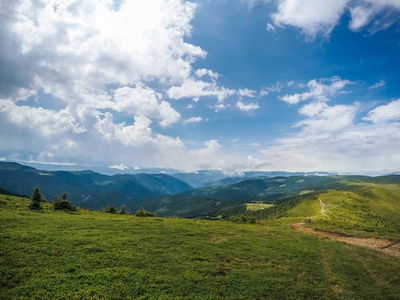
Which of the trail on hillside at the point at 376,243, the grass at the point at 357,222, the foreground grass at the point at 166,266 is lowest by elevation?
the grass at the point at 357,222

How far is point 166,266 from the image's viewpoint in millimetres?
27547

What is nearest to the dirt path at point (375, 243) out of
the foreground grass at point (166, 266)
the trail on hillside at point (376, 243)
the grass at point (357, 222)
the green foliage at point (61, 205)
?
the trail on hillside at point (376, 243)

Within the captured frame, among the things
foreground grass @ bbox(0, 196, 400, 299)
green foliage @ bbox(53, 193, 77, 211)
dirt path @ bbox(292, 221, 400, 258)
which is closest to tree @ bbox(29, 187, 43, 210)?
green foliage @ bbox(53, 193, 77, 211)

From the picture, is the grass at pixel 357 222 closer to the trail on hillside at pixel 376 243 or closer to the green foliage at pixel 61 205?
the trail on hillside at pixel 376 243

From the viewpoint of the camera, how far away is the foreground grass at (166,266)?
21.3m

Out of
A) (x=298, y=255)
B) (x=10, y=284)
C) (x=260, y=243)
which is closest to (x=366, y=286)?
(x=298, y=255)

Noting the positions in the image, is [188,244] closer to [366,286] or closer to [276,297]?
[276,297]

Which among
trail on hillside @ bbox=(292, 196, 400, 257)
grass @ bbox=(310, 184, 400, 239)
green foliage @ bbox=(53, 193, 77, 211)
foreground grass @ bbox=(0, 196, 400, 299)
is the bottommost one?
grass @ bbox=(310, 184, 400, 239)

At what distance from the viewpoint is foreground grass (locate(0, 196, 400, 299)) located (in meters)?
21.3

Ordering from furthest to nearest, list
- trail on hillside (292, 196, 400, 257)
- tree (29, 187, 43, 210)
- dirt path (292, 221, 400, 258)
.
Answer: tree (29, 187, 43, 210), trail on hillside (292, 196, 400, 257), dirt path (292, 221, 400, 258)

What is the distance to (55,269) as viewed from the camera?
75.4 feet

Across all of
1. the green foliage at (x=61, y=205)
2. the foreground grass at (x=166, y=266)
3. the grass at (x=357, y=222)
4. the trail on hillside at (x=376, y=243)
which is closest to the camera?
the foreground grass at (x=166, y=266)

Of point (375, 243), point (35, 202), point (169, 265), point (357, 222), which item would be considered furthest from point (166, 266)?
point (357, 222)

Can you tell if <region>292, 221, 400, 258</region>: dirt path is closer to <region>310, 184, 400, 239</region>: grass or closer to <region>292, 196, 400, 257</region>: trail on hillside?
<region>292, 196, 400, 257</region>: trail on hillside
